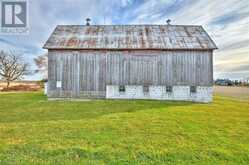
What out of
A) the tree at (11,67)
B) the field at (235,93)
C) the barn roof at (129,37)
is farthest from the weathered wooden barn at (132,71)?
the tree at (11,67)

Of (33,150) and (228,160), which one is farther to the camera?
(33,150)

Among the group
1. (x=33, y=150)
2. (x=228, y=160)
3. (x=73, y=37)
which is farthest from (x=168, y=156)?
(x=73, y=37)

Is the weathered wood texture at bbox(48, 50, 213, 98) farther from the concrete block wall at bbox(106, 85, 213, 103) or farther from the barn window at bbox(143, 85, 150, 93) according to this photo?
the concrete block wall at bbox(106, 85, 213, 103)

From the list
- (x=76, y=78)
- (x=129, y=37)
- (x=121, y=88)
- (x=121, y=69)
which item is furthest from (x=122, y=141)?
(x=129, y=37)

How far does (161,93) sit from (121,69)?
421 centimetres

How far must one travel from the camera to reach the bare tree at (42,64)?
43.9 meters

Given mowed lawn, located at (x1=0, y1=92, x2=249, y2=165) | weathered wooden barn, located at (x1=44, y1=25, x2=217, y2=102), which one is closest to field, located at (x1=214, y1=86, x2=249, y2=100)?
weathered wooden barn, located at (x1=44, y1=25, x2=217, y2=102)

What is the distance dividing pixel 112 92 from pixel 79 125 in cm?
992

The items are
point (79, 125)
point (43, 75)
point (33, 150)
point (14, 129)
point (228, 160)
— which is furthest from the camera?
point (43, 75)

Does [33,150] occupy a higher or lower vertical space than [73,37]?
lower

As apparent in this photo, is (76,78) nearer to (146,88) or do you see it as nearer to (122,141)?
(146,88)

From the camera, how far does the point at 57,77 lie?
62.9 ft

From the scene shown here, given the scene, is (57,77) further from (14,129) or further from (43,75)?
(43,75)

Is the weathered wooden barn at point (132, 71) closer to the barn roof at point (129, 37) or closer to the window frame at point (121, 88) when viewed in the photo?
the window frame at point (121, 88)
